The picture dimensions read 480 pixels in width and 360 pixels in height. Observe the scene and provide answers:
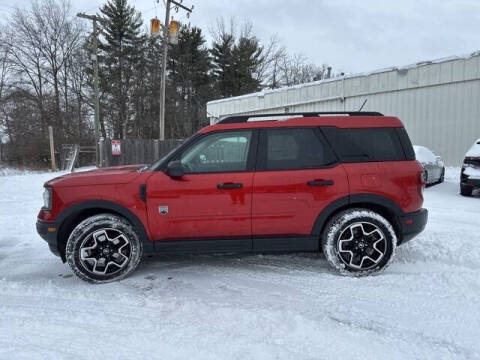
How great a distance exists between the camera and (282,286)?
3.54 metres

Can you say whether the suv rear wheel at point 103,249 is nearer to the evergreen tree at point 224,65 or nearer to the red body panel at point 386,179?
the red body panel at point 386,179

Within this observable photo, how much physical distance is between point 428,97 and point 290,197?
525 inches

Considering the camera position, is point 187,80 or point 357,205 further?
point 187,80

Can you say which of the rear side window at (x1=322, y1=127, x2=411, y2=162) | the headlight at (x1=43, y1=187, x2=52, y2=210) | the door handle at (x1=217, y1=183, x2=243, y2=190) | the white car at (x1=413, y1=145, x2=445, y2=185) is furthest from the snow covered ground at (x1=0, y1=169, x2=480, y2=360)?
the white car at (x1=413, y1=145, x2=445, y2=185)

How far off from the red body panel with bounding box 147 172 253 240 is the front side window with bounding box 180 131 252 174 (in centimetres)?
10

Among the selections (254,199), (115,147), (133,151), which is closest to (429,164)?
(254,199)

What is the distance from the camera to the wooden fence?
15.3 meters

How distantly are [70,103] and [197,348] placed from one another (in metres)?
33.4

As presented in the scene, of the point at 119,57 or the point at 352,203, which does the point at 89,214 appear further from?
the point at 119,57

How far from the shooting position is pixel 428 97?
14.2 metres

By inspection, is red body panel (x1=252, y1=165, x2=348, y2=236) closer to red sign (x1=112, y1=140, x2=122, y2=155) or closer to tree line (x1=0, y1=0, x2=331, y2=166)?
red sign (x1=112, y1=140, x2=122, y2=155)

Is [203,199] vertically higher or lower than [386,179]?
lower

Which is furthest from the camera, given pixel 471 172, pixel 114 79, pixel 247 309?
pixel 114 79

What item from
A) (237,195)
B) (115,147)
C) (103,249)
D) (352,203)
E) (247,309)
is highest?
(115,147)
